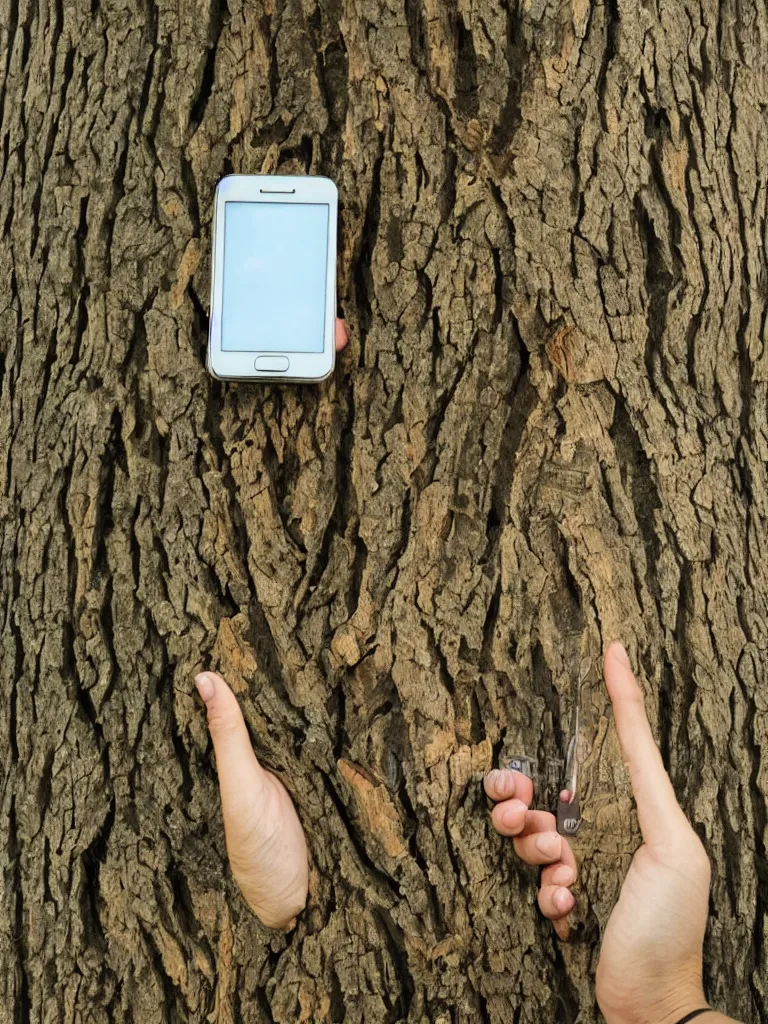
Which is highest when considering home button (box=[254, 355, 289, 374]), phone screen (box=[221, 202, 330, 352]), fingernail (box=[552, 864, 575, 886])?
phone screen (box=[221, 202, 330, 352])

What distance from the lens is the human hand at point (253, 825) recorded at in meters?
2.12

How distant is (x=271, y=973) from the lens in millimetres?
2160

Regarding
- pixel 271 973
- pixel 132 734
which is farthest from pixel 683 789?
pixel 132 734

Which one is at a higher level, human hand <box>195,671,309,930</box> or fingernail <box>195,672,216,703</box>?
fingernail <box>195,672,216,703</box>

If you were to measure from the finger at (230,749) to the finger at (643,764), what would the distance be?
0.79 meters

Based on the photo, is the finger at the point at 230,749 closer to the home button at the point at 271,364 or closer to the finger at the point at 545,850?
the finger at the point at 545,850

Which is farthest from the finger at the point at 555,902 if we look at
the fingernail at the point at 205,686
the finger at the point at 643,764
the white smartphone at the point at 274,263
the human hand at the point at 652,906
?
the white smartphone at the point at 274,263

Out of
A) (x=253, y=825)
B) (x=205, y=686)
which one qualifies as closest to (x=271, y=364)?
(x=205, y=686)

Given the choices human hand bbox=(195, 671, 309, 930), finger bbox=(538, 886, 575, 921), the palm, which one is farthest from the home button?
finger bbox=(538, 886, 575, 921)

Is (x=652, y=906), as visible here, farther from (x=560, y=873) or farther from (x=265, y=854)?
(x=265, y=854)

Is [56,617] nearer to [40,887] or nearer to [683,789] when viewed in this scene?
[40,887]

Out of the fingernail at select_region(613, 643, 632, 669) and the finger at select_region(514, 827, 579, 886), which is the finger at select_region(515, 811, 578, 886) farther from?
the fingernail at select_region(613, 643, 632, 669)

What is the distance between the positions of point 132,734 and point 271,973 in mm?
603

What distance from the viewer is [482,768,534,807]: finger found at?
2131mm
